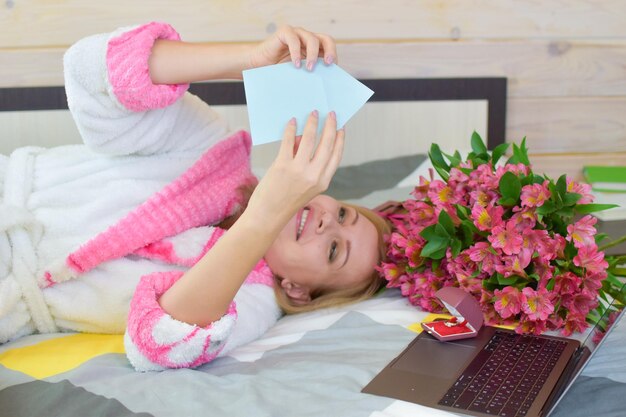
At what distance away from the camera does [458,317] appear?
1217 millimetres

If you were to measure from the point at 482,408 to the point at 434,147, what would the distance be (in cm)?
56

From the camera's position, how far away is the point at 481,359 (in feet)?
3.67

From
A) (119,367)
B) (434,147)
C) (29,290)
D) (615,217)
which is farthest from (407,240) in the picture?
(615,217)

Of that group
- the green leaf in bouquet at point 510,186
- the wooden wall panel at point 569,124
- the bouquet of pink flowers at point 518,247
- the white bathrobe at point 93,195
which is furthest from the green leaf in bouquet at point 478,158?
the wooden wall panel at point 569,124

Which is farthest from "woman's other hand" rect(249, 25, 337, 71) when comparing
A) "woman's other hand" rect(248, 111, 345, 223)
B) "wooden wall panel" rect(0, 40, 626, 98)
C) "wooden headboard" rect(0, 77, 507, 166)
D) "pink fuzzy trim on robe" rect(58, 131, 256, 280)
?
"wooden wall panel" rect(0, 40, 626, 98)

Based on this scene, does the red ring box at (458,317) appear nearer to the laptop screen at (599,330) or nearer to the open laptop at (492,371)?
the open laptop at (492,371)

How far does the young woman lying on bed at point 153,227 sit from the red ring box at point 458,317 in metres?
0.26

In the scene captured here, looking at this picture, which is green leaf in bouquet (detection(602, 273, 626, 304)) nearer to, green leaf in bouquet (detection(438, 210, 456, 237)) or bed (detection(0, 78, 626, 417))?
bed (detection(0, 78, 626, 417))

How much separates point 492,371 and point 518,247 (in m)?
0.21

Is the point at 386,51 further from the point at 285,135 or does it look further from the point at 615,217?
the point at 285,135

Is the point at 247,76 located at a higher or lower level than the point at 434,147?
higher

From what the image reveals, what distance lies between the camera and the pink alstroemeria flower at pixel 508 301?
119cm

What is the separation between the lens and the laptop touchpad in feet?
3.57

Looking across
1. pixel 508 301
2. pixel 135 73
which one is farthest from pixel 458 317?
pixel 135 73
